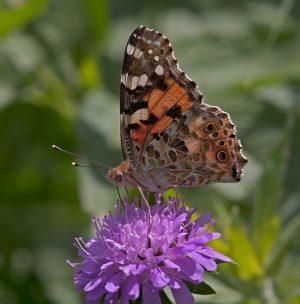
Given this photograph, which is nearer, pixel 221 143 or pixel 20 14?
pixel 221 143

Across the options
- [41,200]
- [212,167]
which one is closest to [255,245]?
[212,167]

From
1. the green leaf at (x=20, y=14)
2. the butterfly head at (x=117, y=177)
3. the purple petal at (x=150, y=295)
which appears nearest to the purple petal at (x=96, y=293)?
the purple petal at (x=150, y=295)

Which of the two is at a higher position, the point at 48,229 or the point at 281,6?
the point at 281,6

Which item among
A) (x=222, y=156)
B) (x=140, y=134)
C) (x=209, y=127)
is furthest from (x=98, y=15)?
(x=222, y=156)

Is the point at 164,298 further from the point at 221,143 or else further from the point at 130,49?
the point at 130,49

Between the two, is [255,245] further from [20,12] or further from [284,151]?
[20,12]

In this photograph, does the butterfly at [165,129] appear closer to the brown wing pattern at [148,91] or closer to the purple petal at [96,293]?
the brown wing pattern at [148,91]
